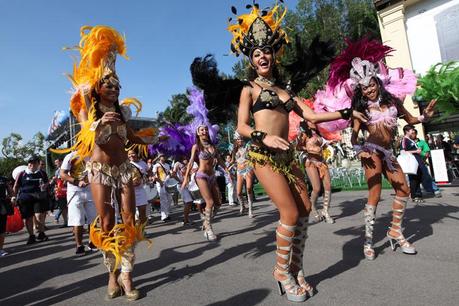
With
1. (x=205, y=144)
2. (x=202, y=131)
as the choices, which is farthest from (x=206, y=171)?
(x=202, y=131)

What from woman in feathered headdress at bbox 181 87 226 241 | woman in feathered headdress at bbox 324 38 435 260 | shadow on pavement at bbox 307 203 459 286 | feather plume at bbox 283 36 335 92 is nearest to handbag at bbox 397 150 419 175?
shadow on pavement at bbox 307 203 459 286

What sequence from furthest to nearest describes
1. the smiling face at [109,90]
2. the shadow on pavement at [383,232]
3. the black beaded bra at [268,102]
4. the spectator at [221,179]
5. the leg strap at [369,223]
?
1. the spectator at [221,179]
2. the leg strap at [369,223]
3. the shadow on pavement at [383,232]
4. the smiling face at [109,90]
5. the black beaded bra at [268,102]

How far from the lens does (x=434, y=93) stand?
596 centimetres

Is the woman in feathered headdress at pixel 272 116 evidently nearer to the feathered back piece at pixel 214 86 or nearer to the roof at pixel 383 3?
the feathered back piece at pixel 214 86

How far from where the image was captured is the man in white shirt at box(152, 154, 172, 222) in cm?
920

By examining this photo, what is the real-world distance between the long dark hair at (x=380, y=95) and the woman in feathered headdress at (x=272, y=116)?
113 centimetres

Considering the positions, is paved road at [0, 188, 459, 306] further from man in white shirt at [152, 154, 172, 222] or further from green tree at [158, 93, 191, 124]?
green tree at [158, 93, 191, 124]

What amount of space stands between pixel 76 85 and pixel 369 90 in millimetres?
3311

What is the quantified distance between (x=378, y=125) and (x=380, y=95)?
1.22 ft

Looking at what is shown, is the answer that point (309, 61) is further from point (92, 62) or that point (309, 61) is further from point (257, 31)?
point (92, 62)

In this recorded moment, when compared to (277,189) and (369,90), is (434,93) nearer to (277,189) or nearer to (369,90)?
(369,90)

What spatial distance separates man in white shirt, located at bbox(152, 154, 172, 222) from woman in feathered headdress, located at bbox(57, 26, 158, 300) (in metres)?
5.68

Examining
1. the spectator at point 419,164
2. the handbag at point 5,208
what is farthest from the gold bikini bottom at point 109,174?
the spectator at point 419,164

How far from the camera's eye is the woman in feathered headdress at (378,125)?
13.4 feet
